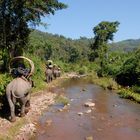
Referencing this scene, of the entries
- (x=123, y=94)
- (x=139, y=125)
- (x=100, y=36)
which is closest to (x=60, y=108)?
(x=139, y=125)

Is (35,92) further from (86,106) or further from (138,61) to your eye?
(138,61)

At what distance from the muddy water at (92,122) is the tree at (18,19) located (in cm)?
1223

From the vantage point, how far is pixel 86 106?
923 inches

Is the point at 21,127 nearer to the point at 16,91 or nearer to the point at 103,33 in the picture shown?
the point at 16,91

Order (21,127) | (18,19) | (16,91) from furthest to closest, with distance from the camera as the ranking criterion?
(18,19)
(16,91)
(21,127)

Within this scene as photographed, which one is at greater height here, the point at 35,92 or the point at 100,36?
the point at 100,36

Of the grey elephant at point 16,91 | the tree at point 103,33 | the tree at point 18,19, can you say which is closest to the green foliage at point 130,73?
the tree at point 18,19

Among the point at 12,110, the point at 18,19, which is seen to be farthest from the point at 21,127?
the point at 18,19

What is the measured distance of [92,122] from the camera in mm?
18188

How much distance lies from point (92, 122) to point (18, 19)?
67.3ft

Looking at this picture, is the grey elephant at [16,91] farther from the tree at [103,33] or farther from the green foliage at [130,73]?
the tree at [103,33]

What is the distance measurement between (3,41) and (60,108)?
15311mm

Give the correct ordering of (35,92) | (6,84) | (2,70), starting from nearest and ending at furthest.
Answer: (6,84), (35,92), (2,70)

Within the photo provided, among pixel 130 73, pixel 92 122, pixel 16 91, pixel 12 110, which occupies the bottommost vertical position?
pixel 92 122
